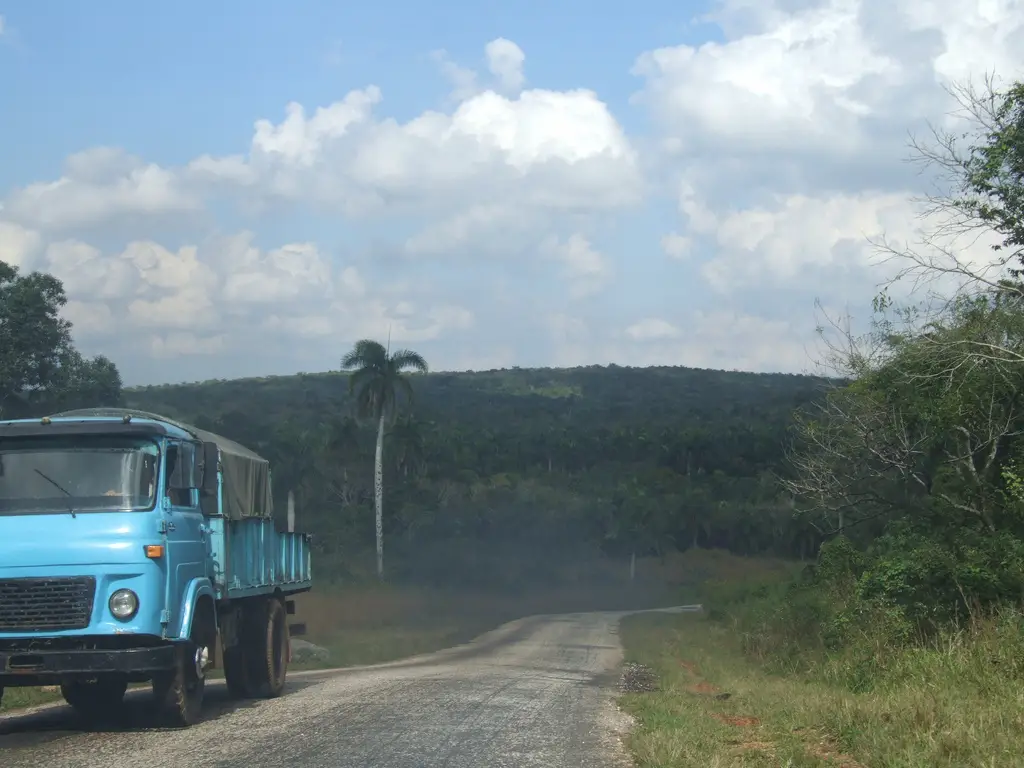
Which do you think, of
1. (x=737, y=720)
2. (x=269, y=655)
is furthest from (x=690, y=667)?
(x=737, y=720)

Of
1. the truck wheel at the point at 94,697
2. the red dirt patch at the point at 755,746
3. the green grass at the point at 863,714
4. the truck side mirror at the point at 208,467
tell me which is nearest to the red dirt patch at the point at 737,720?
the green grass at the point at 863,714

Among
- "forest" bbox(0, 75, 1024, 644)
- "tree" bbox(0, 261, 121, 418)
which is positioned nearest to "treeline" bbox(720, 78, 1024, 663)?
"forest" bbox(0, 75, 1024, 644)

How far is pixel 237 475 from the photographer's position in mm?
15039

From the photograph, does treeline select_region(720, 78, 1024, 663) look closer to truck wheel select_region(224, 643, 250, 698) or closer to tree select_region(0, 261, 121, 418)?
truck wheel select_region(224, 643, 250, 698)

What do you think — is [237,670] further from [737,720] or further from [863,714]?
[863,714]

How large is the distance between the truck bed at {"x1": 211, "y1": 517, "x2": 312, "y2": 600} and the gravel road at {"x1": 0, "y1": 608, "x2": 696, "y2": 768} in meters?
1.56

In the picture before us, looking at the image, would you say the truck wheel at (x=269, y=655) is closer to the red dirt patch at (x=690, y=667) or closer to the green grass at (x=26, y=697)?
the green grass at (x=26, y=697)

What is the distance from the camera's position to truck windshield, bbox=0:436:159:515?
11.5 m

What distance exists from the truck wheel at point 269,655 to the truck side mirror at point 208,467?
4.01 m

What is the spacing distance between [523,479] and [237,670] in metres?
64.4

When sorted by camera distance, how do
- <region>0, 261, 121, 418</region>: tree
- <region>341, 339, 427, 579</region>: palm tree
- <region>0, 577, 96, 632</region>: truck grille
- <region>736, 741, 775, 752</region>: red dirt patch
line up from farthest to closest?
1. <region>341, 339, 427, 579</region>: palm tree
2. <region>0, 261, 121, 418</region>: tree
3. <region>0, 577, 96, 632</region>: truck grille
4. <region>736, 741, 775, 752</region>: red dirt patch

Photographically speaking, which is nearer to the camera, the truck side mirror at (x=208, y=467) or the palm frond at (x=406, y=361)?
the truck side mirror at (x=208, y=467)

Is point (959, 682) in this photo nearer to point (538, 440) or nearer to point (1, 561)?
point (1, 561)

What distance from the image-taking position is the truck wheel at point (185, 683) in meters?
11.9
